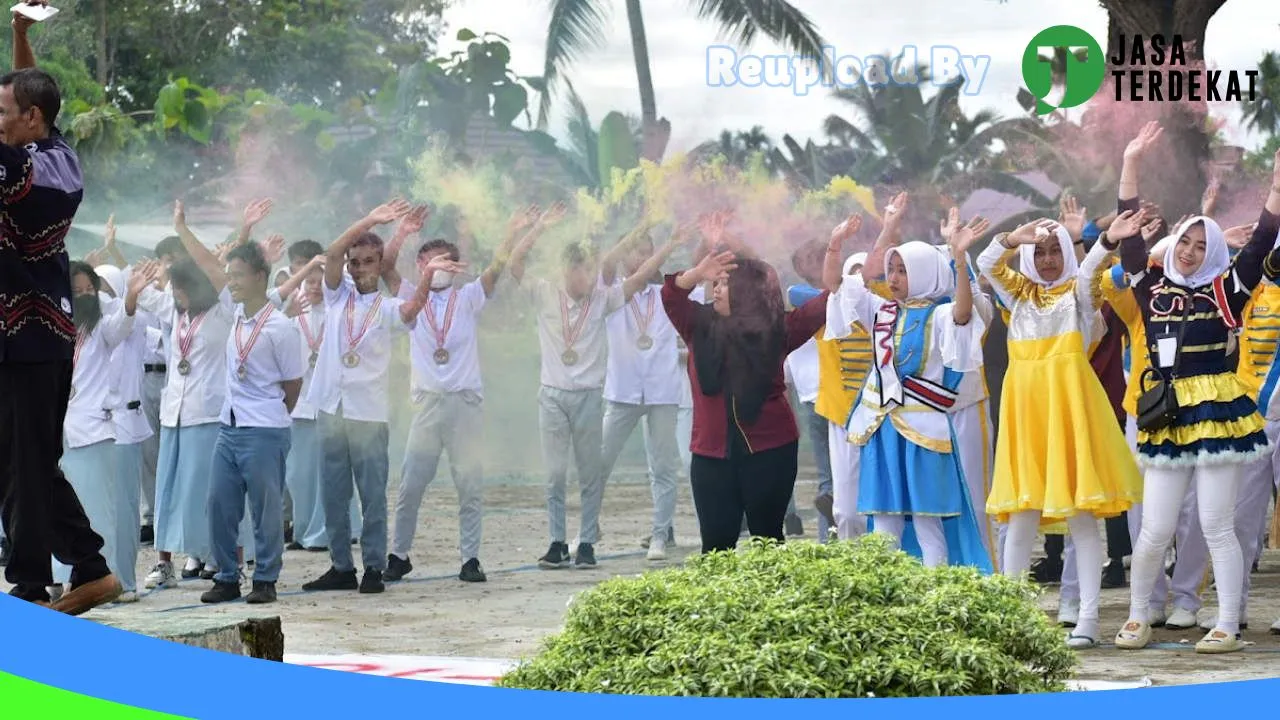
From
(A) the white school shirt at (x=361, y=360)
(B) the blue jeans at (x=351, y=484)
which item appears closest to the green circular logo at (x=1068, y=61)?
(A) the white school shirt at (x=361, y=360)

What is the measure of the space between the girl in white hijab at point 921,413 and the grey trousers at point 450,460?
7.08 feet

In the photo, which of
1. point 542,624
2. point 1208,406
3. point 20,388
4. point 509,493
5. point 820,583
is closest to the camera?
point 820,583

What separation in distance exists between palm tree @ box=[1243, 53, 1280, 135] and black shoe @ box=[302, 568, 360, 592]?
569cm

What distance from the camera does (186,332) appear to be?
7.83 m

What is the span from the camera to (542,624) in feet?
21.9

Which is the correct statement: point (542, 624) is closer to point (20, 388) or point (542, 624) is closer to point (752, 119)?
point (20, 388)

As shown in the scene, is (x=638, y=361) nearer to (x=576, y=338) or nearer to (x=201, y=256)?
(x=576, y=338)

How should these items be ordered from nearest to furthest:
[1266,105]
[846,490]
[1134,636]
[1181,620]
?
[1134,636]
[1181,620]
[846,490]
[1266,105]

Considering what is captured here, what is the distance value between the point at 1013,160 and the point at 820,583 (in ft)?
25.9

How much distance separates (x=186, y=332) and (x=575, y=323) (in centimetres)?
169

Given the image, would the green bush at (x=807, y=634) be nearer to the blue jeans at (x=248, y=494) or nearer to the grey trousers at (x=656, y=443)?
the blue jeans at (x=248, y=494)

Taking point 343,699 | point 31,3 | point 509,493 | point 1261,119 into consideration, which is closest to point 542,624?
point 343,699

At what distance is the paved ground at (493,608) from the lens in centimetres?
573

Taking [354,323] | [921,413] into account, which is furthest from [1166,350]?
[354,323]
